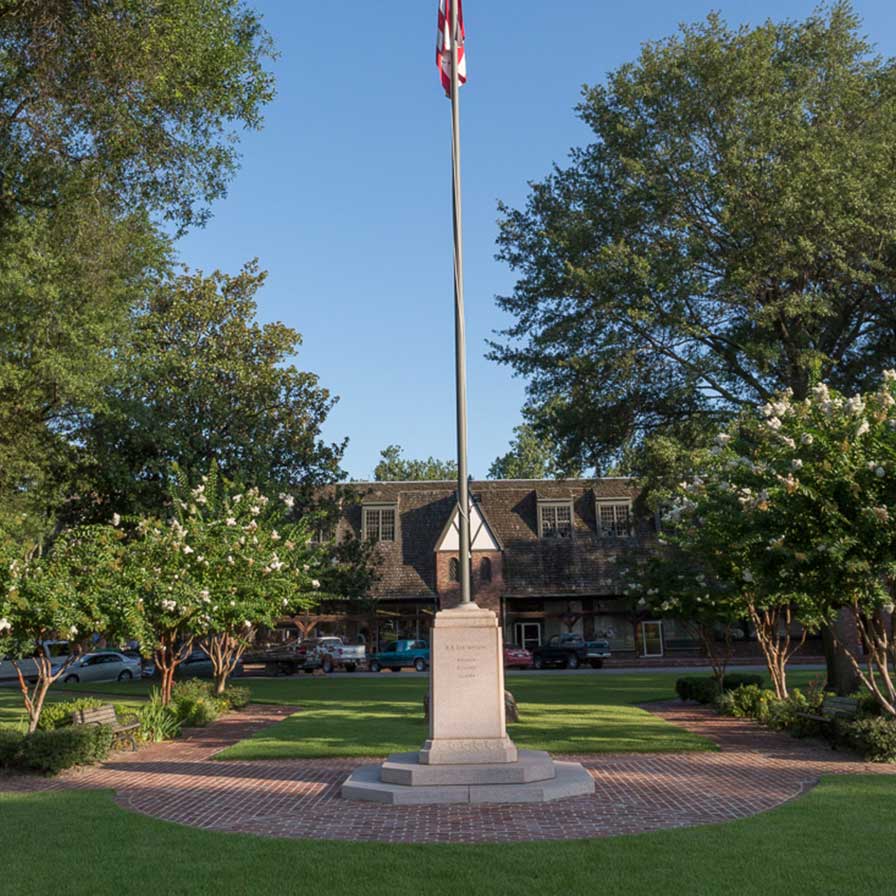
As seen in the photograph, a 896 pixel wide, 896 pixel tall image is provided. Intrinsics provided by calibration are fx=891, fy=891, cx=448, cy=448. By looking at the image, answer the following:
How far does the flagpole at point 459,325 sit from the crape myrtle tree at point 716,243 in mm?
9492

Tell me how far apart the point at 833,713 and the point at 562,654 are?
2708cm

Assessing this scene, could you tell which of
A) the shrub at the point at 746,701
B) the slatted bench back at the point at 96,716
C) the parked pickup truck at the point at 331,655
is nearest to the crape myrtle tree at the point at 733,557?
the shrub at the point at 746,701

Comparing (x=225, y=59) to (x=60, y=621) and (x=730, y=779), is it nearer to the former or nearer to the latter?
(x=60, y=621)

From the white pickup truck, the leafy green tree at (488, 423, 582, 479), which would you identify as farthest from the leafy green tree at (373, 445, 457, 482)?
the white pickup truck

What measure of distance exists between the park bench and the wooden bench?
12256 mm

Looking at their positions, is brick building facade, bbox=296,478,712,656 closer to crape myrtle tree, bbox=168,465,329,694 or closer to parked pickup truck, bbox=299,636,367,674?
parked pickup truck, bbox=299,636,367,674

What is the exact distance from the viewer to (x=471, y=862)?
7.70m

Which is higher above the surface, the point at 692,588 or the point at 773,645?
the point at 692,588

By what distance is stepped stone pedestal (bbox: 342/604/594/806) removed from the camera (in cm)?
1082

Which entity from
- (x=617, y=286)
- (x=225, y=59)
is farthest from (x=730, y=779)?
(x=225, y=59)

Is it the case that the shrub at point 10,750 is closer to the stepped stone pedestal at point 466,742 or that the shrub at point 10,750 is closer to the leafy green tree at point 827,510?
the stepped stone pedestal at point 466,742

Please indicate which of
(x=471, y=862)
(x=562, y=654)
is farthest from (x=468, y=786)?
(x=562, y=654)

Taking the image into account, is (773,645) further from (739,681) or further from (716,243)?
(716,243)

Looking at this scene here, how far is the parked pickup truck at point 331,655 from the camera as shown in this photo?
137 ft
